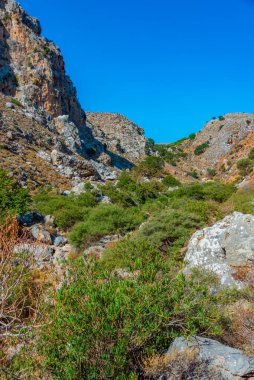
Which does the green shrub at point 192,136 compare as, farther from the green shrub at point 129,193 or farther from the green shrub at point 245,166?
the green shrub at point 129,193

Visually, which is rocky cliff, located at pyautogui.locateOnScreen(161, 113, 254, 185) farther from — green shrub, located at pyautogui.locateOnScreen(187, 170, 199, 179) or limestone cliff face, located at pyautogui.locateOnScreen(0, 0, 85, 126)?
limestone cliff face, located at pyautogui.locateOnScreen(0, 0, 85, 126)

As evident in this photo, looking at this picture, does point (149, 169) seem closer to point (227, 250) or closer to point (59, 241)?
point (59, 241)

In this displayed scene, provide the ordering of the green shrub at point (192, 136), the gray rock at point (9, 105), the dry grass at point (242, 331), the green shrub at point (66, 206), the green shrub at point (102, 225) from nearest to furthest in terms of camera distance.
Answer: the dry grass at point (242, 331), the green shrub at point (102, 225), the green shrub at point (66, 206), the gray rock at point (9, 105), the green shrub at point (192, 136)

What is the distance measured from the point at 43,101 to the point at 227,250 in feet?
116

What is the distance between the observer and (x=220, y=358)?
466 centimetres

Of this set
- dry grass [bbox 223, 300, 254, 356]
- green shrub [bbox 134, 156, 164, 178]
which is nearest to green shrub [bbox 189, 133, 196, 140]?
green shrub [bbox 134, 156, 164, 178]

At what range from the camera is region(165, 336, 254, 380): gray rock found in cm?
447

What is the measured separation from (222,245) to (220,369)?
4469mm

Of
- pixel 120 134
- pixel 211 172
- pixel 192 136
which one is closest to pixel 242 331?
pixel 211 172

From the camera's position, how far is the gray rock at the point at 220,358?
176 inches

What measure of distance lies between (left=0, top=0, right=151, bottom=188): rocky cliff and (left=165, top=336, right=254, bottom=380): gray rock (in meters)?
25.3

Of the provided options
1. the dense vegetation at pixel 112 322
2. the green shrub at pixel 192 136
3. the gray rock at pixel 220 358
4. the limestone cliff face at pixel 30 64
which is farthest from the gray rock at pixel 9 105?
the green shrub at pixel 192 136

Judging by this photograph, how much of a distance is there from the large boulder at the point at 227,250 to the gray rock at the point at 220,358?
2.60 m

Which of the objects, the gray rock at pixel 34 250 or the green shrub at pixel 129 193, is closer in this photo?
the gray rock at pixel 34 250
